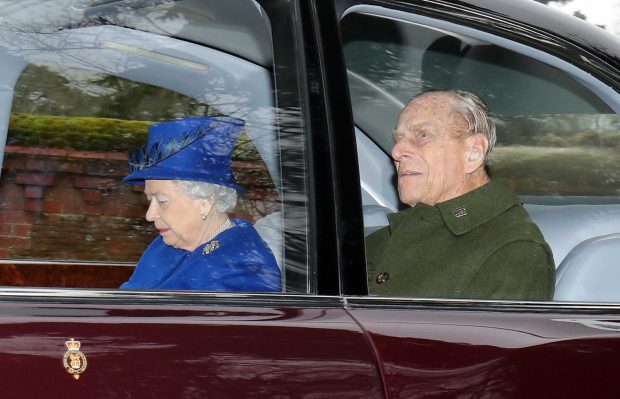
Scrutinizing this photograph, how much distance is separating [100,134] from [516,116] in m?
1.47

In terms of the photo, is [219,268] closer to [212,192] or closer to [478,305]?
[212,192]

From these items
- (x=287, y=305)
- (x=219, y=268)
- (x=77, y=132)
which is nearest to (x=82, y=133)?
(x=77, y=132)

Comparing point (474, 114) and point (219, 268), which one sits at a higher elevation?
point (474, 114)

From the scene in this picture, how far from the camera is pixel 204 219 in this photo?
250 cm

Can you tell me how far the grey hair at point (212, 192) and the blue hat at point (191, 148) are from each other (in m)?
0.01

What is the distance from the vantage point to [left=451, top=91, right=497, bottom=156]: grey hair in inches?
116

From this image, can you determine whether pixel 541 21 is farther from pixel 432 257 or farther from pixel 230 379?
pixel 230 379

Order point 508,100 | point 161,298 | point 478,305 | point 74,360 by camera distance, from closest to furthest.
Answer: point 74,360 < point 161,298 < point 478,305 < point 508,100

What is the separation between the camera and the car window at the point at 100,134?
216 centimetres

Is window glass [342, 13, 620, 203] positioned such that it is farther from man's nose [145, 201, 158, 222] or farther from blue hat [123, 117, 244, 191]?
man's nose [145, 201, 158, 222]

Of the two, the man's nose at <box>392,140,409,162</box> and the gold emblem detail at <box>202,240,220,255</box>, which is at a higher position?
the man's nose at <box>392,140,409,162</box>

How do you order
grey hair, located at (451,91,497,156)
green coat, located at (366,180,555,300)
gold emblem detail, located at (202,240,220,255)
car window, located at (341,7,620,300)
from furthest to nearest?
1. grey hair, located at (451,91,497,156)
2. car window, located at (341,7,620,300)
3. green coat, located at (366,180,555,300)
4. gold emblem detail, located at (202,240,220,255)

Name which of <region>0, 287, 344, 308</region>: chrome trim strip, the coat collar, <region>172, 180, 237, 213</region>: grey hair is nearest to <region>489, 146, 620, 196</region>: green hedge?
the coat collar

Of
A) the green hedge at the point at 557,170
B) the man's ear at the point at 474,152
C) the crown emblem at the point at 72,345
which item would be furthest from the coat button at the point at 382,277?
the crown emblem at the point at 72,345
